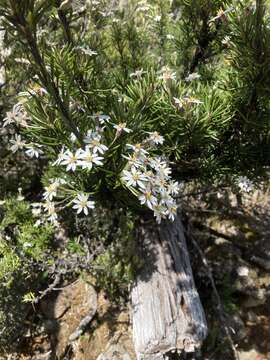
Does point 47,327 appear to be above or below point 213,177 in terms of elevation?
below

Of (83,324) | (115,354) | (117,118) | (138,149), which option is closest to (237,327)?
(115,354)

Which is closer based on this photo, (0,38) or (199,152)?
(199,152)

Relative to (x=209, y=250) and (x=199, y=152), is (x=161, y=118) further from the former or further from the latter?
(x=209, y=250)

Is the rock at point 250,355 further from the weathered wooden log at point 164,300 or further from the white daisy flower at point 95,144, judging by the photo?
the white daisy flower at point 95,144

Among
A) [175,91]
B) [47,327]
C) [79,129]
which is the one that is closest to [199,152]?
[175,91]

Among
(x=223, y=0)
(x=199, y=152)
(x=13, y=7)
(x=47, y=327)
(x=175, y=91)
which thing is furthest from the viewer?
(x=47, y=327)
